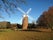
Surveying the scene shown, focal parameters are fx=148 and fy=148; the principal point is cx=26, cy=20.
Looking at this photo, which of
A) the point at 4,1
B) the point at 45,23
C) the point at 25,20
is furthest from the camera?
the point at 45,23

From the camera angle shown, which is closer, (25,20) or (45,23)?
(25,20)

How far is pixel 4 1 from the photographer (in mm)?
9438

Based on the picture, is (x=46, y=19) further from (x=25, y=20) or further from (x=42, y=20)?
(x=25, y=20)

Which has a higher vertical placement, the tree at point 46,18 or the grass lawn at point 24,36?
the tree at point 46,18


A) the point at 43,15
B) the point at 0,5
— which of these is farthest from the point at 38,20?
the point at 0,5

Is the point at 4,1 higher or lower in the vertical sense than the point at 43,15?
lower

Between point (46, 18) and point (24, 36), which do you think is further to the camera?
point (46, 18)

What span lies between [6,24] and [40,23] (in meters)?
20.9

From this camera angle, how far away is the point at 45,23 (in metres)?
73.2

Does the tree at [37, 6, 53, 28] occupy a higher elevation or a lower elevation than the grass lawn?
higher

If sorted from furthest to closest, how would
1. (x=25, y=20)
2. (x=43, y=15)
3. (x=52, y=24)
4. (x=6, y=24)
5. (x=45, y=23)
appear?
(x=6, y=24), (x=43, y=15), (x=45, y=23), (x=52, y=24), (x=25, y=20)

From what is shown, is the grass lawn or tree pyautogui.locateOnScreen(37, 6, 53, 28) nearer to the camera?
the grass lawn

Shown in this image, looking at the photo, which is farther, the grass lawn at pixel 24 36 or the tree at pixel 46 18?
the tree at pixel 46 18

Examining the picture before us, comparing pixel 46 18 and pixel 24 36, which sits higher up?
pixel 46 18
